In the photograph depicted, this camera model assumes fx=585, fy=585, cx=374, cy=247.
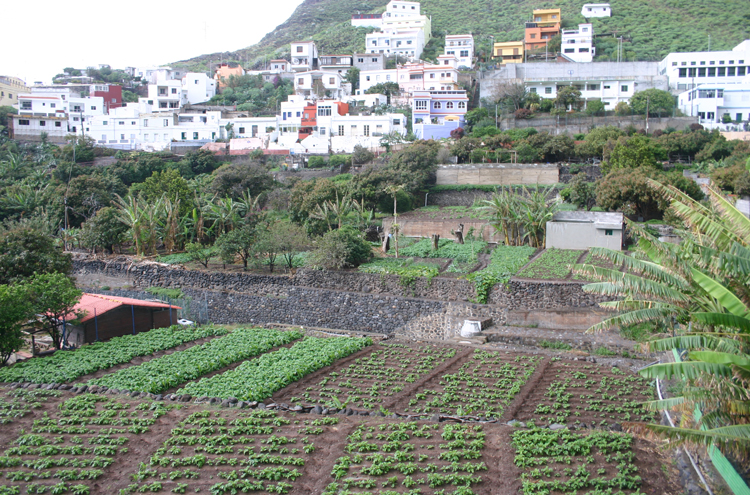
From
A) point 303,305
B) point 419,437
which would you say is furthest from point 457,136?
point 419,437

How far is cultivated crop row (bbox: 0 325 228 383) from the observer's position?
14438 millimetres

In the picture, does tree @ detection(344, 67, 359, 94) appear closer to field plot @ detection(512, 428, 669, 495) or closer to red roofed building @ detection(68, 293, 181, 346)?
red roofed building @ detection(68, 293, 181, 346)

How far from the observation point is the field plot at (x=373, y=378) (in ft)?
42.6

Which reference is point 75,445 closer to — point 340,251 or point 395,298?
point 395,298

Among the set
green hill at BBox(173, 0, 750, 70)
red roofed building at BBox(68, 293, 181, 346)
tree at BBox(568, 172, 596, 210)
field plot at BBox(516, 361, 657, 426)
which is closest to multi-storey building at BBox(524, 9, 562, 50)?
green hill at BBox(173, 0, 750, 70)

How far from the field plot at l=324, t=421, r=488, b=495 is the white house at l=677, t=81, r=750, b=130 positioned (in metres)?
48.2

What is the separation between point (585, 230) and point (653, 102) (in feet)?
100

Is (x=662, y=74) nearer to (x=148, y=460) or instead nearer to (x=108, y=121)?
(x=108, y=121)

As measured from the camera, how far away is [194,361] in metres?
15.5

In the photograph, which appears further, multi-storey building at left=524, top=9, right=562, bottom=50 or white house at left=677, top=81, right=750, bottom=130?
multi-storey building at left=524, top=9, right=562, bottom=50

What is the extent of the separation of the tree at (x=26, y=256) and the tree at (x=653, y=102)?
148ft

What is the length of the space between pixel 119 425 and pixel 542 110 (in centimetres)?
4820

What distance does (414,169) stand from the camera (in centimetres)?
3712

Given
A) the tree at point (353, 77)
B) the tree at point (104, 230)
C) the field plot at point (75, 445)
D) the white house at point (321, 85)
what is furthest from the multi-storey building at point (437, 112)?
the field plot at point (75, 445)
